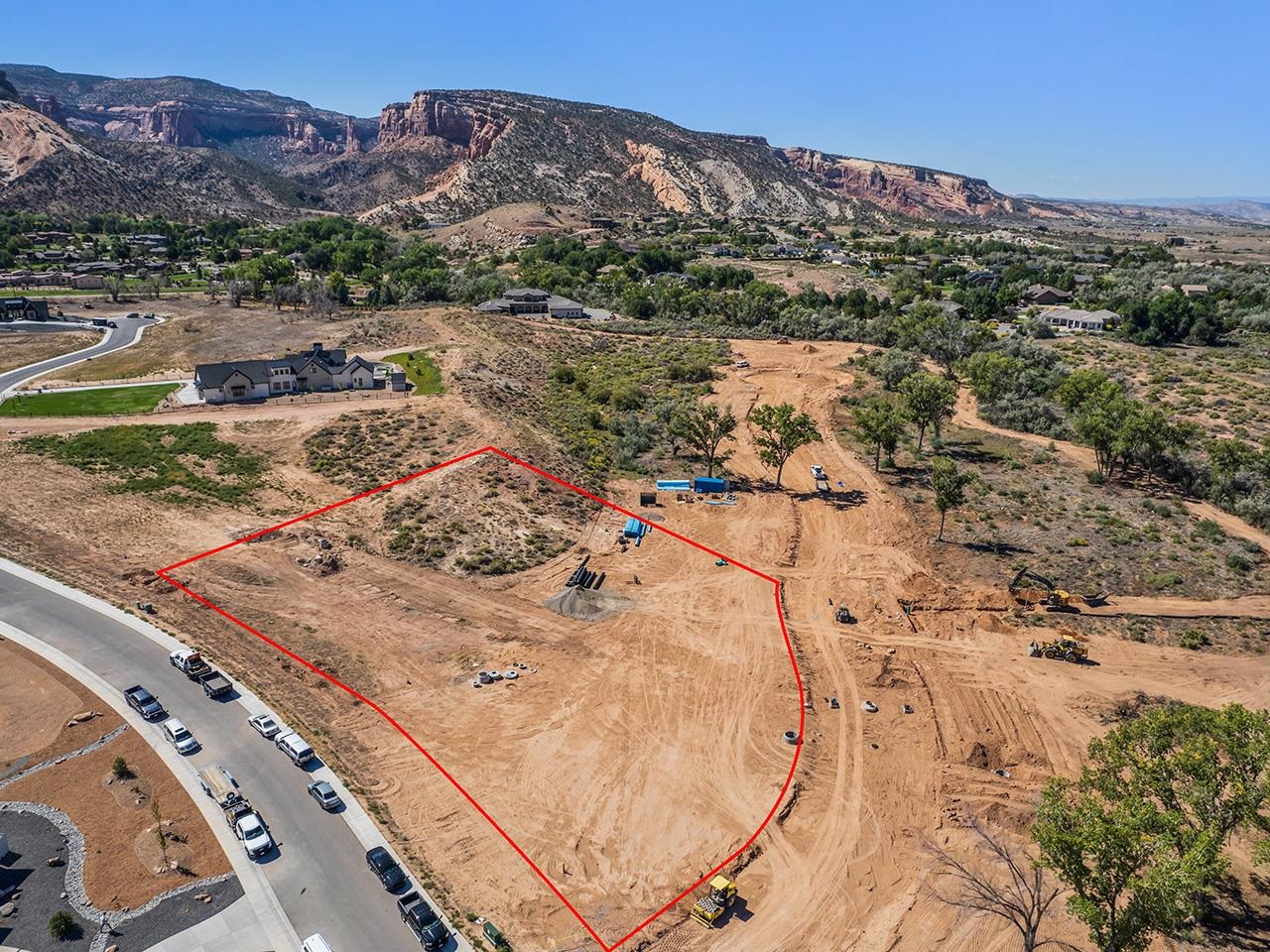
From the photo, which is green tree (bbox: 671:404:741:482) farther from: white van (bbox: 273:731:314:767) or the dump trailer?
white van (bbox: 273:731:314:767)

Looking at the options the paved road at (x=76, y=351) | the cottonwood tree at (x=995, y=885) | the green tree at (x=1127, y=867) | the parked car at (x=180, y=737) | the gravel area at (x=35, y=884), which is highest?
the paved road at (x=76, y=351)

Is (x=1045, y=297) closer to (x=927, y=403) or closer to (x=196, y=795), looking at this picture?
(x=927, y=403)

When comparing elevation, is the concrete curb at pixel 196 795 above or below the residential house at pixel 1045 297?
below

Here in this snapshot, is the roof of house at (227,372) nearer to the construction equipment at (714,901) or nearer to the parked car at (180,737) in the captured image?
the parked car at (180,737)

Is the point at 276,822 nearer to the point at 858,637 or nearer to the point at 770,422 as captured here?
the point at 858,637

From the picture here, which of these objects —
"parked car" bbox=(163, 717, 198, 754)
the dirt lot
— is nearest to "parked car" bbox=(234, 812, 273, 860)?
"parked car" bbox=(163, 717, 198, 754)

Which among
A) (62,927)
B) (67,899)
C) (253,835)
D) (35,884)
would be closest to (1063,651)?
(253,835)

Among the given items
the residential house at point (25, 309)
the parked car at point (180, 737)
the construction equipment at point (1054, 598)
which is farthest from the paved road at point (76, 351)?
the construction equipment at point (1054, 598)
